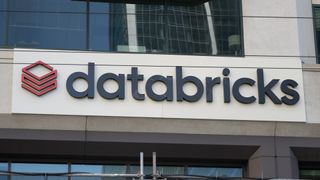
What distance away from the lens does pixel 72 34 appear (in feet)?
58.3

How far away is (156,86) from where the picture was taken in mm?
17250

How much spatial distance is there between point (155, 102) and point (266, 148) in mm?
2834

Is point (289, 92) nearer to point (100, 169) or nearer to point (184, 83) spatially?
point (184, 83)

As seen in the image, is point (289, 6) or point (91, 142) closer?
point (91, 142)

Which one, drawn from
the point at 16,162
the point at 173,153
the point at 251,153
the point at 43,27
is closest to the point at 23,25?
the point at 43,27

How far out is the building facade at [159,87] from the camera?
16.9 meters

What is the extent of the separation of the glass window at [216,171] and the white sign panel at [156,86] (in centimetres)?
174

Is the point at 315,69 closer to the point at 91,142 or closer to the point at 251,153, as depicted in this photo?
the point at 251,153

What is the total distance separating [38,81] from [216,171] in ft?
16.3

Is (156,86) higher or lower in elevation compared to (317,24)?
lower

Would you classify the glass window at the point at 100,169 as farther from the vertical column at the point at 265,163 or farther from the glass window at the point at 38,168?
A: the vertical column at the point at 265,163

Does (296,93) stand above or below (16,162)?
above

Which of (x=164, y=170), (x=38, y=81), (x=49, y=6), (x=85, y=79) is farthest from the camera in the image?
(x=164, y=170)

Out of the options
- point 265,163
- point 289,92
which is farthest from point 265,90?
point 265,163
